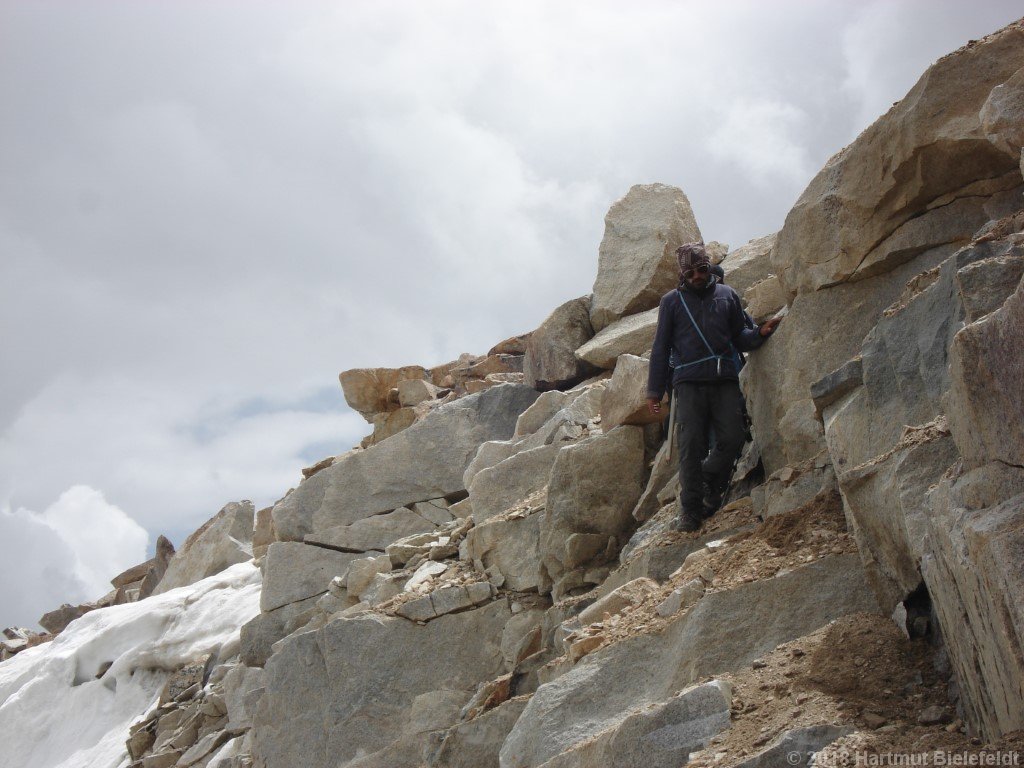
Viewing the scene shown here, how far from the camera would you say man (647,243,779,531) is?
29.1 feet

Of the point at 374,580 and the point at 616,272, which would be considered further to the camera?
the point at 616,272

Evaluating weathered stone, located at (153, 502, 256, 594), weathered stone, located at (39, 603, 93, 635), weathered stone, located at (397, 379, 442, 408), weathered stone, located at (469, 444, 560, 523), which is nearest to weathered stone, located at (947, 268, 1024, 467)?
weathered stone, located at (469, 444, 560, 523)

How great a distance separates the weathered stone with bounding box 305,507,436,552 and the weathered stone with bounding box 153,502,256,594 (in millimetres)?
6911

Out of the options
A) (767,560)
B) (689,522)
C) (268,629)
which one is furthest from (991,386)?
(268,629)

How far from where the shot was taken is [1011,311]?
4219 millimetres

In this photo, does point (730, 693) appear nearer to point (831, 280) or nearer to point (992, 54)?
point (831, 280)

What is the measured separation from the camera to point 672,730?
5195mm

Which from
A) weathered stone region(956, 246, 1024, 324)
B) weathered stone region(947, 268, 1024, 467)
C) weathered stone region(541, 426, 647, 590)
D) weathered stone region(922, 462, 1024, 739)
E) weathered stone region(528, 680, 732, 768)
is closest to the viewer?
weathered stone region(922, 462, 1024, 739)

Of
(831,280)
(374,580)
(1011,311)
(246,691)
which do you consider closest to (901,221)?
(831,280)

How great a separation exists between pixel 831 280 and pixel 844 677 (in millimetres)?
4544

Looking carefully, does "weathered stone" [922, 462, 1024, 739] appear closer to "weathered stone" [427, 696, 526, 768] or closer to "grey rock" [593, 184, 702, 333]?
"weathered stone" [427, 696, 526, 768]

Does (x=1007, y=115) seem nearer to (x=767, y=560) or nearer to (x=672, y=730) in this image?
(x=767, y=560)

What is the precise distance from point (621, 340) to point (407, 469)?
5110 millimetres

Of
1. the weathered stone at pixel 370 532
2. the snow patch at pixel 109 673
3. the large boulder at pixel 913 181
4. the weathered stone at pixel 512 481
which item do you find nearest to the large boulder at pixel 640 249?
the weathered stone at pixel 512 481
